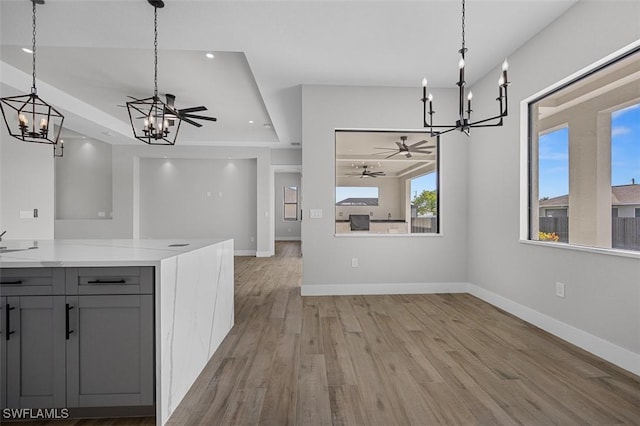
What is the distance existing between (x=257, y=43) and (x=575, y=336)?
3.95m

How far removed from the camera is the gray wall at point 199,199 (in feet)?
26.2

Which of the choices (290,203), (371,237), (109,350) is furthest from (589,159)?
(290,203)

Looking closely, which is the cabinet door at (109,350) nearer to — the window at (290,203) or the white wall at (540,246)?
the white wall at (540,246)

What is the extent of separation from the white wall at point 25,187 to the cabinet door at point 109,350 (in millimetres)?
3654

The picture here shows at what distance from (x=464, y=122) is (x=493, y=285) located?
2291 millimetres

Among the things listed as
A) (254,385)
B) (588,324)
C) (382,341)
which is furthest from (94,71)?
(588,324)

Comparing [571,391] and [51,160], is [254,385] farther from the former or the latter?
[51,160]

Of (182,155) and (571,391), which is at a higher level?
(182,155)

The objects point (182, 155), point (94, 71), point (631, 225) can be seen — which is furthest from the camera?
point (182, 155)

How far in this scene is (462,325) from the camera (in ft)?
9.61

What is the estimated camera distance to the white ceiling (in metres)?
2.53

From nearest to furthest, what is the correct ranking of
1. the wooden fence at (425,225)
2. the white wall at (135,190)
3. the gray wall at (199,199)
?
1. the wooden fence at (425,225)
2. the white wall at (135,190)
3. the gray wall at (199,199)

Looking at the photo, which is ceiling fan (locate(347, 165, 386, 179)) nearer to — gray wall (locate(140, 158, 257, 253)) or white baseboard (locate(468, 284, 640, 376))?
white baseboard (locate(468, 284, 640, 376))

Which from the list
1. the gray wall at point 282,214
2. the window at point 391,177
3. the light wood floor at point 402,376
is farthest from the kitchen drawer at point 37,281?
the gray wall at point 282,214
